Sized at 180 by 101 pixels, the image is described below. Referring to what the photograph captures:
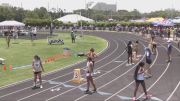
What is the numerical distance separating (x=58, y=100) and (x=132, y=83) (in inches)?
200

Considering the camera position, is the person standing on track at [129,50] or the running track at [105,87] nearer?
the running track at [105,87]

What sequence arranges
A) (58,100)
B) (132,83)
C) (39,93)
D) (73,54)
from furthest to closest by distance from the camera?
1. (73,54)
2. (132,83)
3. (39,93)
4. (58,100)

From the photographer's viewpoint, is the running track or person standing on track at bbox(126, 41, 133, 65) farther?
person standing on track at bbox(126, 41, 133, 65)

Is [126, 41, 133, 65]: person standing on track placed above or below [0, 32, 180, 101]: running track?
above

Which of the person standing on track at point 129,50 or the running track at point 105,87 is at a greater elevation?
the person standing on track at point 129,50

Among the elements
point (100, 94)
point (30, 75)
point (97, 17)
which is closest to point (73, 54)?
point (30, 75)

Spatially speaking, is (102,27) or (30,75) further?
(102,27)

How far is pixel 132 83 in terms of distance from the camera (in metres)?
21.8

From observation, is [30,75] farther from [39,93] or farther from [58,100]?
[58,100]

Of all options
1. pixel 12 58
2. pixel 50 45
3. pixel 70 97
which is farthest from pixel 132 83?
pixel 50 45

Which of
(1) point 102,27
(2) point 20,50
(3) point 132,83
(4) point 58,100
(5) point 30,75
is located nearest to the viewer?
(4) point 58,100

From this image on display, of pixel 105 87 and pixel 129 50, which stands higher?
pixel 129 50

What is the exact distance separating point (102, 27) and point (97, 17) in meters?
73.0

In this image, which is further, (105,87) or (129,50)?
(129,50)
